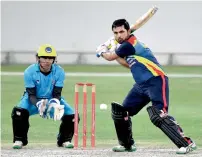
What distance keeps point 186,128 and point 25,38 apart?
22.3 m

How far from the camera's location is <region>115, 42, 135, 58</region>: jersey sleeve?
9695 mm

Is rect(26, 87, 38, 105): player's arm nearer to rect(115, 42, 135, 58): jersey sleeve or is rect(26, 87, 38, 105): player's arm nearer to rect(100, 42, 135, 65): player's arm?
rect(100, 42, 135, 65): player's arm

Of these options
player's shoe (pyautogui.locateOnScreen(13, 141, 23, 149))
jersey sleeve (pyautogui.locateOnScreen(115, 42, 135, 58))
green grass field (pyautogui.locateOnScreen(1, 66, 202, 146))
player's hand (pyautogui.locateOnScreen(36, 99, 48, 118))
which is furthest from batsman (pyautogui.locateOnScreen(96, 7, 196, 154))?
green grass field (pyautogui.locateOnScreen(1, 66, 202, 146))

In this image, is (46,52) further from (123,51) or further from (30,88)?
(123,51)

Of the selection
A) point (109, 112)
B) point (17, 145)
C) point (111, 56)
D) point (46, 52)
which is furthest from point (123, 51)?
point (109, 112)

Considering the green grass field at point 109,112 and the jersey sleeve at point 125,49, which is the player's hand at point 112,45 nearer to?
the jersey sleeve at point 125,49

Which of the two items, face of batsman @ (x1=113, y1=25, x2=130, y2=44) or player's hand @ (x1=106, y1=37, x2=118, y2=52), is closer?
face of batsman @ (x1=113, y1=25, x2=130, y2=44)

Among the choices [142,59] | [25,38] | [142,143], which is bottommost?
A: [142,143]

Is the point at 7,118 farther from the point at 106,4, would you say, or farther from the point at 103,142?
the point at 106,4

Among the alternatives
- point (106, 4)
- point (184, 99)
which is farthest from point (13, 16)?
point (184, 99)

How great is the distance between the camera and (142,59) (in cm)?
973

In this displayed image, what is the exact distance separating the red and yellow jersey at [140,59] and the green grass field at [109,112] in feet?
6.64

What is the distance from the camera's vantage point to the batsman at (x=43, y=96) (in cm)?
1031

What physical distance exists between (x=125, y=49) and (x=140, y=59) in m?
0.22
